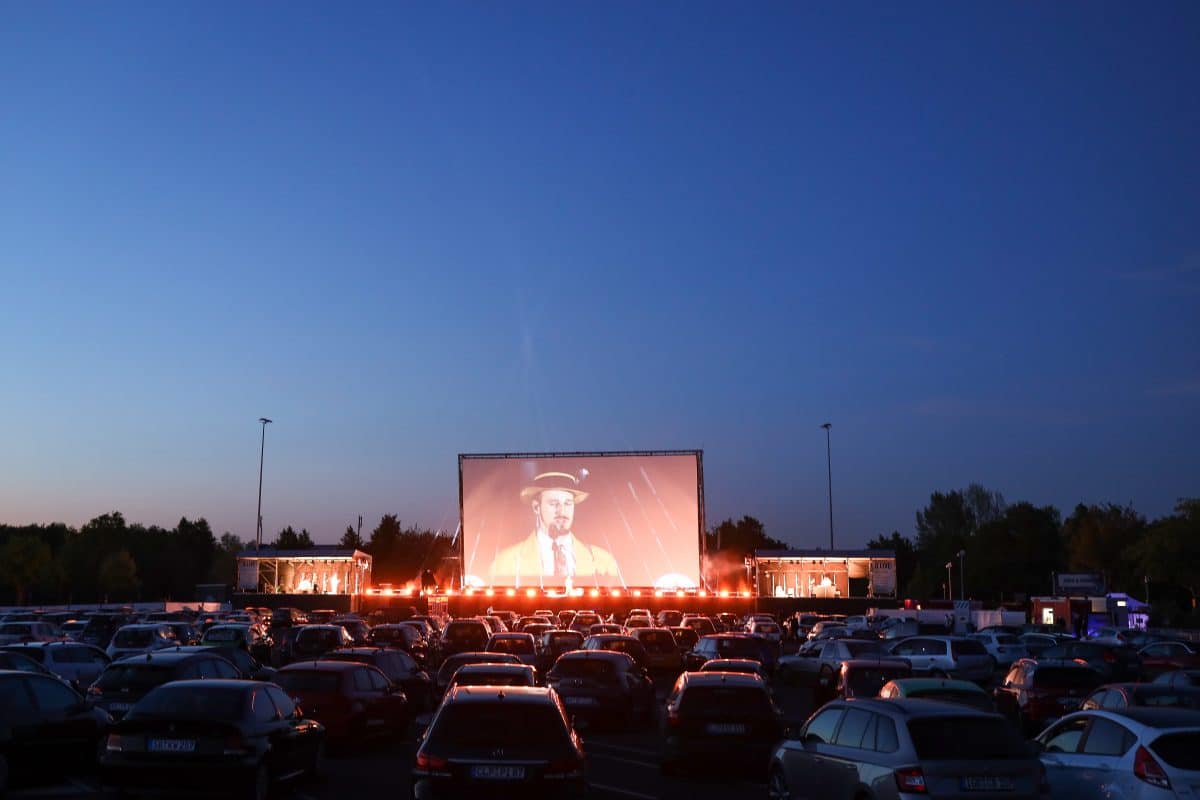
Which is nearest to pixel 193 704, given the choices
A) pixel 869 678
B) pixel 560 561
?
pixel 869 678

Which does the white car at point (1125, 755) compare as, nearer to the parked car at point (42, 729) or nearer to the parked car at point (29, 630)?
the parked car at point (42, 729)

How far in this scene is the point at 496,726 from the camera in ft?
33.4

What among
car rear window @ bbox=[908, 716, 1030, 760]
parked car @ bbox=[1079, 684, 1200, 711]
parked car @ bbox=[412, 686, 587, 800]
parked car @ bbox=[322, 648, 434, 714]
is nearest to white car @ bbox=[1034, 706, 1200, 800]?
car rear window @ bbox=[908, 716, 1030, 760]

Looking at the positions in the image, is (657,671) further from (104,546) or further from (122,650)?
(104,546)

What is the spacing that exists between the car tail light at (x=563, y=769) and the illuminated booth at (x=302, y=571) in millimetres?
67959

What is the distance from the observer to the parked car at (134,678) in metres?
16.9

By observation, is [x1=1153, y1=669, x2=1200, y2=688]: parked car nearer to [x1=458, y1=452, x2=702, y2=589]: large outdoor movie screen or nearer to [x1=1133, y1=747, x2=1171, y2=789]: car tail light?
[x1=1133, y1=747, x2=1171, y2=789]: car tail light

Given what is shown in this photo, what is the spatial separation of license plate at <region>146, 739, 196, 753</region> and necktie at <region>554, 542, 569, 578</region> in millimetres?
51188

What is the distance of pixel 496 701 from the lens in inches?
413

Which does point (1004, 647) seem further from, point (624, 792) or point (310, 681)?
point (624, 792)

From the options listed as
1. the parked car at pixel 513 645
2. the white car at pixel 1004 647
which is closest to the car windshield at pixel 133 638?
the parked car at pixel 513 645

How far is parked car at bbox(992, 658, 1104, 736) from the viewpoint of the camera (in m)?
20.9

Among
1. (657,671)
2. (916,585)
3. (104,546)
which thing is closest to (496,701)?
(657,671)

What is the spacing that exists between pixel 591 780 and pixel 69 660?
1259cm
